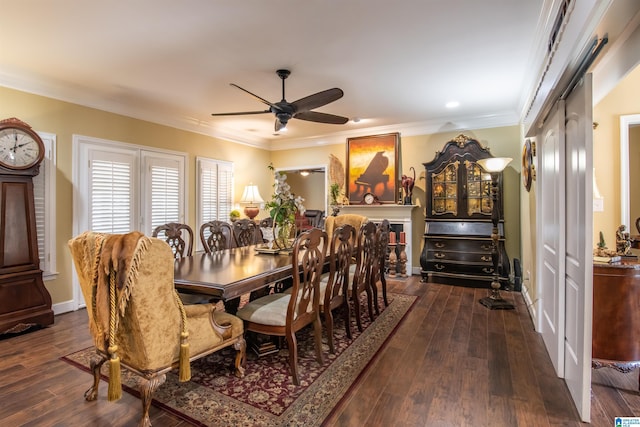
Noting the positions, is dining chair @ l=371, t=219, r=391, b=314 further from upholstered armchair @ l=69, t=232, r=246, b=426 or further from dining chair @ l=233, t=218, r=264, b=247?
upholstered armchair @ l=69, t=232, r=246, b=426

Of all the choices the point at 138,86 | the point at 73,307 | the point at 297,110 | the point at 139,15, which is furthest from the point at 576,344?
the point at 73,307

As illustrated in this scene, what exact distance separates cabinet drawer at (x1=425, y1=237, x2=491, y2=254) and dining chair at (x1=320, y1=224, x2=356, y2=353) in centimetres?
253

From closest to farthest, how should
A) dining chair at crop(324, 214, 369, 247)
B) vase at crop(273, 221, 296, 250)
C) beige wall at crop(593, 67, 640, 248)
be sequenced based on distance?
beige wall at crop(593, 67, 640, 248), vase at crop(273, 221, 296, 250), dining chair at crop(324, 214, 369, 247)

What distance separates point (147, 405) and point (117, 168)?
352 centimetres

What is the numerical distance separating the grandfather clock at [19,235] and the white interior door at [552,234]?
4.71 meters

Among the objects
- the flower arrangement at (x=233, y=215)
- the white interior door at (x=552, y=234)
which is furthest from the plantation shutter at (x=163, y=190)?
the white interior door at (x=552, y=234)

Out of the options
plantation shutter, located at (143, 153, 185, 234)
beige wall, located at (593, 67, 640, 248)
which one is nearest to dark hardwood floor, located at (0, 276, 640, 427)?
beige wall, located at (593, 67, 640, 248)

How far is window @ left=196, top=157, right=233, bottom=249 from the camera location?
5430 mm

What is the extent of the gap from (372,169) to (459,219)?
176 centimetres

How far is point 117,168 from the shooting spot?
4.28 metres

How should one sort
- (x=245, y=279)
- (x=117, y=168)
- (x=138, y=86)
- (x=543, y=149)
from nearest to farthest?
(x=245, y=279) < (x=543, y=149) < (x=138, y=86) < (x=117, y=168)

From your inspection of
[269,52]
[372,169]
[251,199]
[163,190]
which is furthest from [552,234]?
[163,190]

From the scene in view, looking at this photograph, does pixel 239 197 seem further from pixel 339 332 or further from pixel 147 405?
pixel 147 405

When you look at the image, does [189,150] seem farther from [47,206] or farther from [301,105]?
[301,105]
